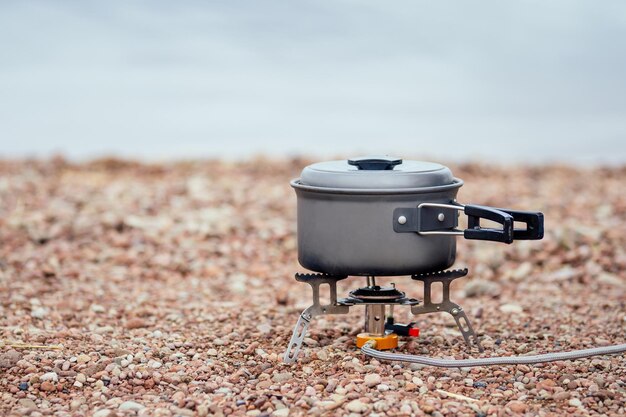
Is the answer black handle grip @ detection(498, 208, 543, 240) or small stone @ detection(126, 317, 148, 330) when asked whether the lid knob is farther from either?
small stone @ detection(126, 317, 148, 330)

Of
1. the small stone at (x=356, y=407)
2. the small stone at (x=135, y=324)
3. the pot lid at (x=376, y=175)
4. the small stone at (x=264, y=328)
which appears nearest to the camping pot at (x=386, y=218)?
the pot lid at (x=376, y=175)

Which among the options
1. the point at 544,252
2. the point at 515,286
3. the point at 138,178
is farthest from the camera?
the point at 138,178

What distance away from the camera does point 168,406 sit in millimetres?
3967

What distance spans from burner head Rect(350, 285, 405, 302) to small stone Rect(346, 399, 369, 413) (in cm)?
81

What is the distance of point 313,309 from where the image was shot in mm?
4598

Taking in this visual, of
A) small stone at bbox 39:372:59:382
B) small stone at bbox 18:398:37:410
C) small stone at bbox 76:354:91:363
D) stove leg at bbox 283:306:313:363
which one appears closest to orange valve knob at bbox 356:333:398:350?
stove leg at bbox 283:306:313:363

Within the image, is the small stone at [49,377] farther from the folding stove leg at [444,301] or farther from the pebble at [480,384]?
the pebble at [480,384]

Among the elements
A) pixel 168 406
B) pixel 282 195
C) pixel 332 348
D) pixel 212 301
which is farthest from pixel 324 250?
pixel 282 195

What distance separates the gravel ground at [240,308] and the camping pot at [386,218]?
Answer: 533 mm

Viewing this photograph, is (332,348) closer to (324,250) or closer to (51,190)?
(324,250)

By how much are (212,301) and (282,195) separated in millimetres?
3575

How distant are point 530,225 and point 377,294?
85cm

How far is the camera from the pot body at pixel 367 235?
168 inches

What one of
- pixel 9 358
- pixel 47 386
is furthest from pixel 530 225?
pixel 9 358
